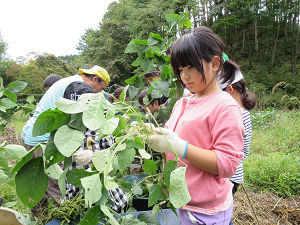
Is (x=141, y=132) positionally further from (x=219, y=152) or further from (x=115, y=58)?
(x=115, y=58)

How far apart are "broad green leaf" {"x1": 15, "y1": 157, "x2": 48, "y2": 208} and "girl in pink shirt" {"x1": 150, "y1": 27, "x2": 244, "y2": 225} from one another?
14.2 inches

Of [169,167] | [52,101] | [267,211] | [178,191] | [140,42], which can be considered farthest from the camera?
[267,211]

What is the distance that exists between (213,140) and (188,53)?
0.32 metres

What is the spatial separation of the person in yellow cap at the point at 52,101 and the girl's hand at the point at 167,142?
1304 millimetres

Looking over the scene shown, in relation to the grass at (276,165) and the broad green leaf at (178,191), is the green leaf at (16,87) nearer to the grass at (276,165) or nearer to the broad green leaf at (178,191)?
the broad green leaf at (178,191)

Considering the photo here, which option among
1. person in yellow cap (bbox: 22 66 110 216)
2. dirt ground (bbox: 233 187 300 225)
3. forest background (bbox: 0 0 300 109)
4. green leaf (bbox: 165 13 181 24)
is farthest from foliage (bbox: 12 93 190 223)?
forest background (bbox: 0 0 300 109)

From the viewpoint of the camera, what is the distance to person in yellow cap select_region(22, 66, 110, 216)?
1.90m

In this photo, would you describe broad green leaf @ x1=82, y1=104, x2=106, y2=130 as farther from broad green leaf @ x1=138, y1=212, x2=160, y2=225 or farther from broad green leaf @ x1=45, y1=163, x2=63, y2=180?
broad green leaf @ x1=138, y1=212, x2=160, y2=225

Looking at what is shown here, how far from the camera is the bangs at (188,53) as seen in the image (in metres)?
0.81

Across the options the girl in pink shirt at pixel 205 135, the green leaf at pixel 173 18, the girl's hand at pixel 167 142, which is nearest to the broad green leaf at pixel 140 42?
the green leaf at pixel 173 18

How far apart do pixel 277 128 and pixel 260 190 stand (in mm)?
3291

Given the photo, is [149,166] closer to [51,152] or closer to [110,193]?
[51,152]

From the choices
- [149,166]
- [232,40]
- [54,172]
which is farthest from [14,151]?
[232,40]

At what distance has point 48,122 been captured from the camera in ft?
1.70
